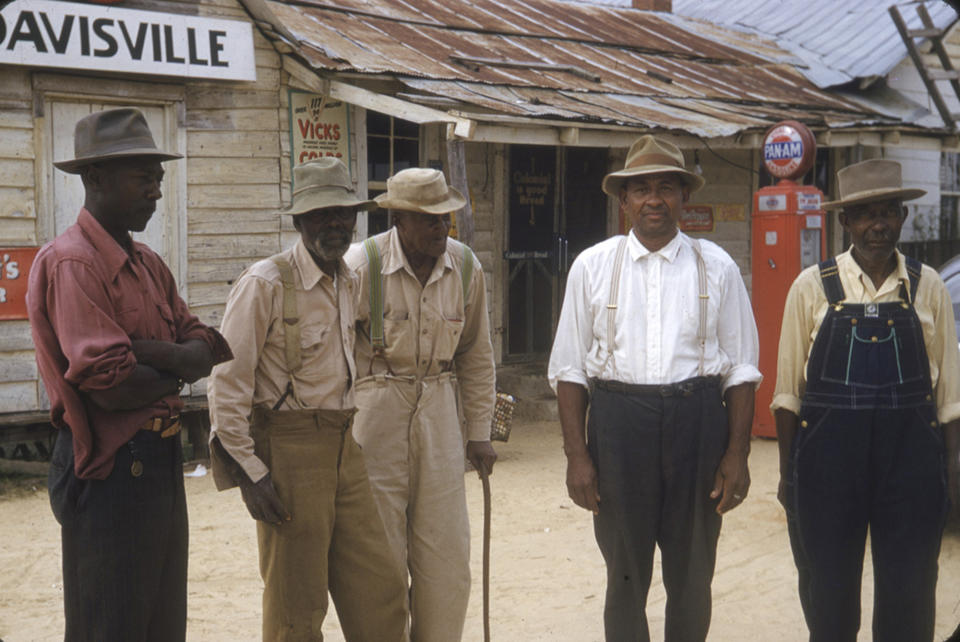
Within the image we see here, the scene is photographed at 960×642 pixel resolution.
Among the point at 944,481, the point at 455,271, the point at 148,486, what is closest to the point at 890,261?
the point at 944,481

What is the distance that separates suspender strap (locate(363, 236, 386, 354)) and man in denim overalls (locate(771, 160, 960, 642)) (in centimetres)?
142

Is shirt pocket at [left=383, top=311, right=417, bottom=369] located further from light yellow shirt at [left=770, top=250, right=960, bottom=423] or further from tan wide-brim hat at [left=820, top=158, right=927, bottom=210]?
tan wide-brim hat at [left=820, top=158, right=927, bottom=210]

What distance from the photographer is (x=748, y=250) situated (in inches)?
494

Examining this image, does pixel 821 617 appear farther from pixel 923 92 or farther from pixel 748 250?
pixel 923 92

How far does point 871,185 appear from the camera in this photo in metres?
3.55

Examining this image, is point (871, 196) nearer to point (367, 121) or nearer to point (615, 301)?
point (615, 301)

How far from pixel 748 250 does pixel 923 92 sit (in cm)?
395

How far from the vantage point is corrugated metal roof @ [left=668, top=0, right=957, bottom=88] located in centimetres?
1358

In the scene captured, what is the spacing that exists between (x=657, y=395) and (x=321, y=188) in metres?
1.34

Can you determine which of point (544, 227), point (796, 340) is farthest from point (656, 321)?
point (544, 227)

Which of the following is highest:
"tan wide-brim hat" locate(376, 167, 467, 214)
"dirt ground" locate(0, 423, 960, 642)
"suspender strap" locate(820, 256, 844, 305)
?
"tan wide-brim hat" locate(376, 167, 467, 214)

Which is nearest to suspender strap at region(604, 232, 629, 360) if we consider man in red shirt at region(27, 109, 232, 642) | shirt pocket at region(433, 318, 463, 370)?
shirt pocket at region(433, 318, 463, 370)

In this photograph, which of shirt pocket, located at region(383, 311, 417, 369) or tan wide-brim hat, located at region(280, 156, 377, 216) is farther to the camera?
shirt pocket, located at region(383, 311, 417, 369)

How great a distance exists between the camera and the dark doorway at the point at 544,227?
10797 mm
